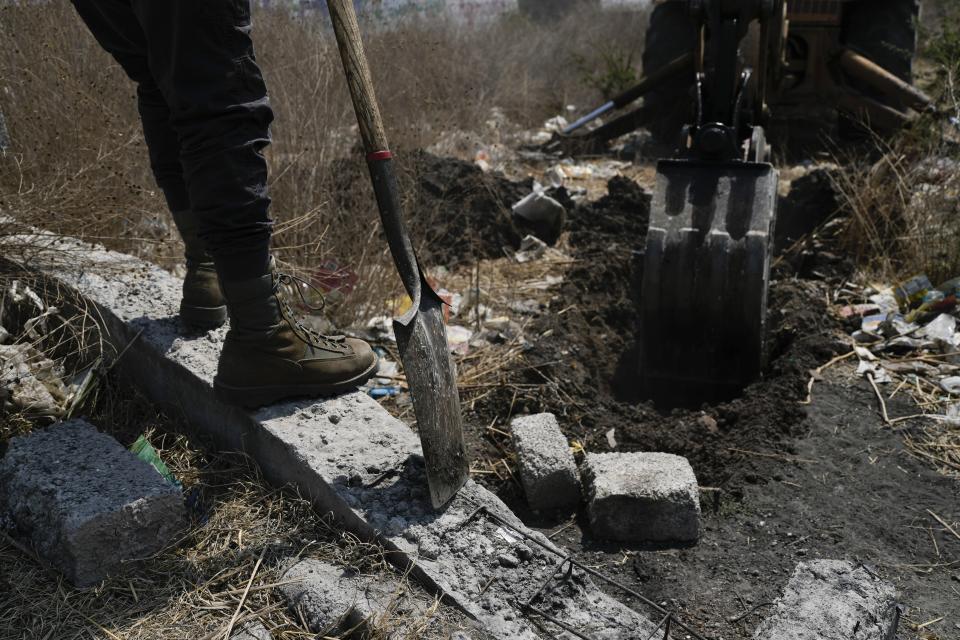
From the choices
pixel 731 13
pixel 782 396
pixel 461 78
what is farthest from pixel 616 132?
pixel 782 396

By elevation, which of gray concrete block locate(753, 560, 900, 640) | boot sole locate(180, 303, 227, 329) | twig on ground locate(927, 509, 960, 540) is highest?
boot sole locate(180, 303, 227, 329)

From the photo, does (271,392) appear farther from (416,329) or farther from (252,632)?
(252,632)

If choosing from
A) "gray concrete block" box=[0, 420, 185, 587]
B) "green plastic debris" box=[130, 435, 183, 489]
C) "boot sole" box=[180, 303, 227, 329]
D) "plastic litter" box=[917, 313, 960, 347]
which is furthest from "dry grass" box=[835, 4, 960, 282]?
"gray concrete block" box=[0, 420, 185, 587]

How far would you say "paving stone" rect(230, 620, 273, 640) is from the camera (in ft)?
6.44

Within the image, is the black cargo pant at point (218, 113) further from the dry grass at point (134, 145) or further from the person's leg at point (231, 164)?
the dry grass at point (134, 145)

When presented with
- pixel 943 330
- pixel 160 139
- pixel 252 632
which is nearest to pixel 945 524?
pixel 943 330

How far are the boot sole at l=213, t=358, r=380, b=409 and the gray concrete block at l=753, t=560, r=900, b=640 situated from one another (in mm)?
1344

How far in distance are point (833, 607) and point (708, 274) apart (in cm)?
155

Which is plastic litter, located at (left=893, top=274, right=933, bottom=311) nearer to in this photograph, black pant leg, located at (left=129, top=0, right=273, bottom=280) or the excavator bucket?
the excavator bucket

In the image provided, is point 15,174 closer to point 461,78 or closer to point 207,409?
point 207,409

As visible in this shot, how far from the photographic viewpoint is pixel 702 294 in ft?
10.8

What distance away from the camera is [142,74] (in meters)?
2.58

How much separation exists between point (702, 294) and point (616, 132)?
3391 millimetres

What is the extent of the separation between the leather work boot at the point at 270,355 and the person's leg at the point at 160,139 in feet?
0.81
